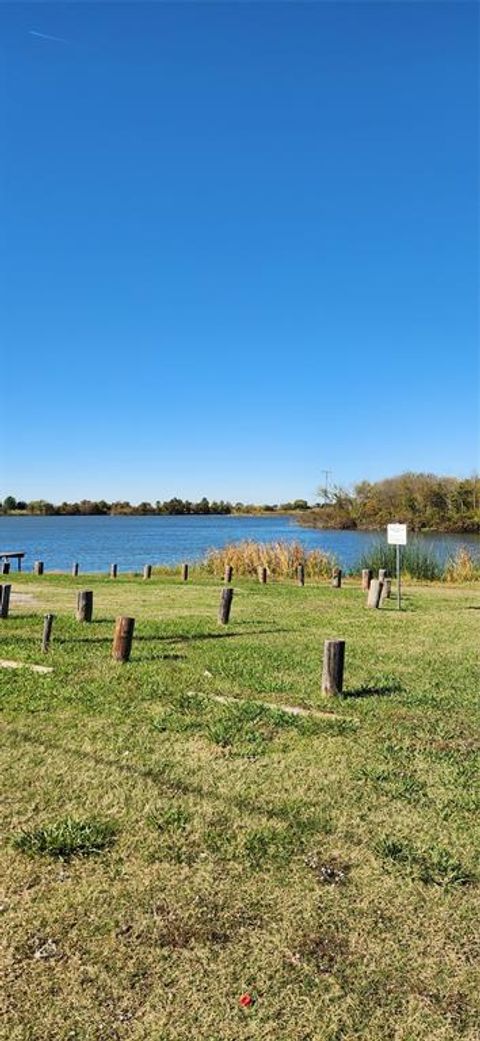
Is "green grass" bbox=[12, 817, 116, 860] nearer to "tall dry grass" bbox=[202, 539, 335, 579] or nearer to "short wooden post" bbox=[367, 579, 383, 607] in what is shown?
"short wooden post" bbox=[367, 579, 383, 607]

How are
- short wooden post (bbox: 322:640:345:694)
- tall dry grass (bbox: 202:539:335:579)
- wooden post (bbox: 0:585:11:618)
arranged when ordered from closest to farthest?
short wooden post (bbox: 322:640:345:694)
wooden post (bbox: 0:585:11:618)
tall dry grass (bbox: 202:539:335:579)

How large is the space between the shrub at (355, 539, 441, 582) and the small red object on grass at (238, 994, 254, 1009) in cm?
2161

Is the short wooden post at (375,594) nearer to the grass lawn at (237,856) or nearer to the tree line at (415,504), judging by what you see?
the grass lawn at (237,856)

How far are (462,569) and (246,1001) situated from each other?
22.7 m

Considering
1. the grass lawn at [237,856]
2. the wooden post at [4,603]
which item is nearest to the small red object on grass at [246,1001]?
the grass lawn at [237,856]

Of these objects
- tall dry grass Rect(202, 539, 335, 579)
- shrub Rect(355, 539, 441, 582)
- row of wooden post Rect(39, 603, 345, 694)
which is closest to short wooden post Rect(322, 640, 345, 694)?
row of wooden post Rect(39, 603, 345, 694)

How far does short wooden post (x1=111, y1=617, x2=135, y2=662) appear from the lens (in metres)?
8.54

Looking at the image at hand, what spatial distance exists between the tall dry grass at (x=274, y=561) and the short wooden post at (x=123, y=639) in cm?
1571

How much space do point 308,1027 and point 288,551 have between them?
75.4 feet

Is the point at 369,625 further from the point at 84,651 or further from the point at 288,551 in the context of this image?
the point at 288,551

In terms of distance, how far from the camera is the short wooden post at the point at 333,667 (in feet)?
23.4

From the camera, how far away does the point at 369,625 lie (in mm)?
12359

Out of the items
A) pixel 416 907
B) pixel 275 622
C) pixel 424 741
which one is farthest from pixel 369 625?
pixel 416 907

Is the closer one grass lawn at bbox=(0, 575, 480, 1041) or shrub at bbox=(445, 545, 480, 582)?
grass lawn at bbox=(0, 575, 480, 1041)
